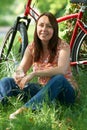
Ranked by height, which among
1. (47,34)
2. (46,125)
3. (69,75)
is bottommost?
(46,125)

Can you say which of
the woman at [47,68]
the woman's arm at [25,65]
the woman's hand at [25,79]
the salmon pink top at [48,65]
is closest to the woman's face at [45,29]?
the woman at [47,68]

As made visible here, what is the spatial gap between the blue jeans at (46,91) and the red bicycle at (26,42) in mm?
991

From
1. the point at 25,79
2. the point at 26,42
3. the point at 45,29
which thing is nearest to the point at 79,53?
the point at 26,42

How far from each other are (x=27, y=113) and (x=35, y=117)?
0.08m

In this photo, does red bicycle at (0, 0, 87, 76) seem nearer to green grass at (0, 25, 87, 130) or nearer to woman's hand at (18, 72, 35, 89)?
green grass at (0, 25, 87, 130)

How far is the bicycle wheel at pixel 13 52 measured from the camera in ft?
21.4

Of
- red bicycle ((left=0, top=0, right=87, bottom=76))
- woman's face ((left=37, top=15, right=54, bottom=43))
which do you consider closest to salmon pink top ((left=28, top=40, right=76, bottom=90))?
woman's face ((left=37, top=15, right=54, bottom=43))

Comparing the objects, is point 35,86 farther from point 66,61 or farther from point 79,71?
point 79,71

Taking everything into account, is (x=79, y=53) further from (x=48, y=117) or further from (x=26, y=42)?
(x=48, y=117)

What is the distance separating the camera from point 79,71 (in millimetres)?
6500

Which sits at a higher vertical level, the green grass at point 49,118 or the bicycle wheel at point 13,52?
the bicycle wheel at point 13,52

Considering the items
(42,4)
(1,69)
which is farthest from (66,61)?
(42,4)

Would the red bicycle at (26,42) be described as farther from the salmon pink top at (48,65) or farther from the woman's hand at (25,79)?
the woman's hand at (25,79)

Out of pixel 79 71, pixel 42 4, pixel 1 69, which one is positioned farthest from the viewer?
pixel 42 4
